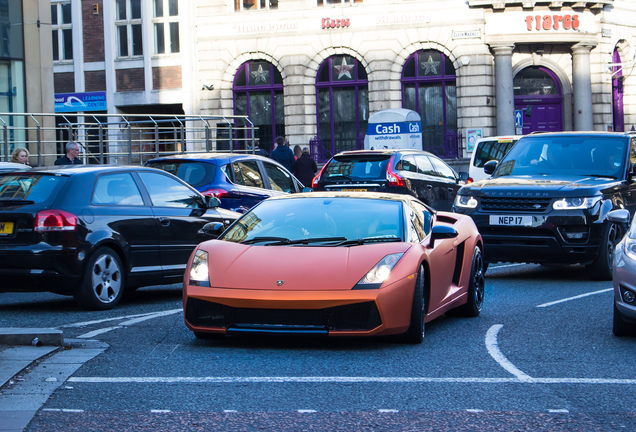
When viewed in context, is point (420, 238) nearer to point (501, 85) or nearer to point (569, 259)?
point (569, 259)

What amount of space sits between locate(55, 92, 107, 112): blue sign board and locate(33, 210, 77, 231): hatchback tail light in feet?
95.4

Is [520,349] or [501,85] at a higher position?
[501,85]

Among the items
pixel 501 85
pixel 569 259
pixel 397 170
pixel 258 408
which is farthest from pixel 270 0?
pixel 258 408

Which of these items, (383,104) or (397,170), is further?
(383,104)

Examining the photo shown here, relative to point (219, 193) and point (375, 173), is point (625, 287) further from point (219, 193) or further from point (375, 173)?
point (375, 173)

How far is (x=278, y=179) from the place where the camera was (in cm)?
1600

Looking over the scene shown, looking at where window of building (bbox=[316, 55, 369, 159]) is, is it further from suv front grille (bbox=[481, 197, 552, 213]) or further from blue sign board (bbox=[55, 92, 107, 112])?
suv front grille (bbox=[481, 197, 552, 213])

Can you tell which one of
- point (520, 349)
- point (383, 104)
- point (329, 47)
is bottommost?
point (520, 349)

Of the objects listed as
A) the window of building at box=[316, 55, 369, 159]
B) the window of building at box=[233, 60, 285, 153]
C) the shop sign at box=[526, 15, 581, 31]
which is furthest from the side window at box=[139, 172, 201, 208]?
the shop sign at box=[526, 15, 581, 31]

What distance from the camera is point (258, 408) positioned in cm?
557

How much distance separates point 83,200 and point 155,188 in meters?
1.28

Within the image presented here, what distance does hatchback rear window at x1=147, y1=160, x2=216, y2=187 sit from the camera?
14195 mm

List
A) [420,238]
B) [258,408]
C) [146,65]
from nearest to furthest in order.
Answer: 1. [258,408]
2. [420,238]
3. [146,65]

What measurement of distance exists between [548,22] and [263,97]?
1049 cm
